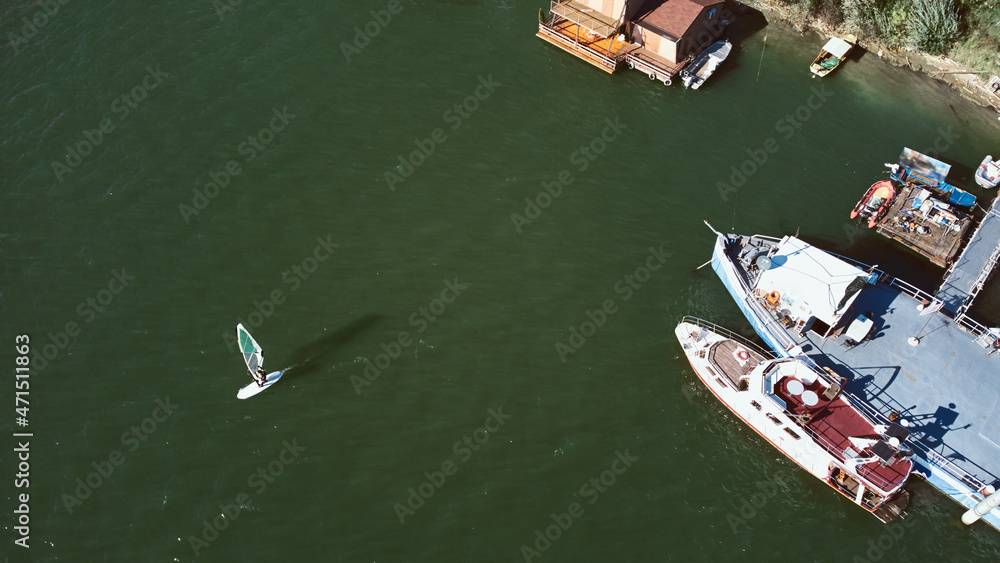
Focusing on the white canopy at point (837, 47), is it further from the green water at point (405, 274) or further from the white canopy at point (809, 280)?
the white canopy at point (809, 280)

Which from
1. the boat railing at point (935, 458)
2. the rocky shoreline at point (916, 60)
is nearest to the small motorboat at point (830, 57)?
the rocky shoreline at point (916, 60)

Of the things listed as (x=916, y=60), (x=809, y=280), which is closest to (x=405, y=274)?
(x=809, y=280)

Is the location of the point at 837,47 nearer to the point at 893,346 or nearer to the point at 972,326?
the point at 972,326

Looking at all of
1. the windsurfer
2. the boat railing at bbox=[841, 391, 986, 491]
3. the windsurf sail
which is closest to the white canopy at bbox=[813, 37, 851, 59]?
the boat railing at bbox=[841, 391, 986, 491]

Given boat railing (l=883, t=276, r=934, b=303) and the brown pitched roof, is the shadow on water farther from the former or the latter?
the brown pitched roof

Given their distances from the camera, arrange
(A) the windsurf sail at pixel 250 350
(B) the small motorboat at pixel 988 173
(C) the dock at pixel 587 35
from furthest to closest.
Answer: (C) the dock at pixel 587 35 < (B) the small motorboat at pixel 988 173 < (A) the windsurf sail at pixel 250 350
